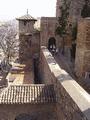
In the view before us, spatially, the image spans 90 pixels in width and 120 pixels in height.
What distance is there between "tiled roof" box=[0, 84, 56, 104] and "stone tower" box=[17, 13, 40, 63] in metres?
15.6

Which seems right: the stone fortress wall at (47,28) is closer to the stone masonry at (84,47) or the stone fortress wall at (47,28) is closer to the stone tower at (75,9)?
the stone tower at (75,9)

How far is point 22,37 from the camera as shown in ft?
94.5

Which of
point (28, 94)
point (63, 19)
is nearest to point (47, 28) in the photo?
point (63, 19)

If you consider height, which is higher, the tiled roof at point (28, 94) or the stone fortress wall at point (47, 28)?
the stone fortress wall at point (47, 28)

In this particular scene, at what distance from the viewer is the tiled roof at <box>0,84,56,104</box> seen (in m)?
12.3

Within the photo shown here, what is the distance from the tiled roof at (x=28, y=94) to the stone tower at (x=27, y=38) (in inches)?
614

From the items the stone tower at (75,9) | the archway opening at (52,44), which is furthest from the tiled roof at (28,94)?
the archway opening at (52,44)

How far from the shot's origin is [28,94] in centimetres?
1270

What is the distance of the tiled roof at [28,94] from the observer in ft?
40.3

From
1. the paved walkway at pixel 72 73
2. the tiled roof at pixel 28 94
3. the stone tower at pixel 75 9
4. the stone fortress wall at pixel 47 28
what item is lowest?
the paved walkway at pixel 72 73

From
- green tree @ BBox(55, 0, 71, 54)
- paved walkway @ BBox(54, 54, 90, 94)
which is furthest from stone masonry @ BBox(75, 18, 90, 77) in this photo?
green tree @ BBox(55, 0, 71, 54)

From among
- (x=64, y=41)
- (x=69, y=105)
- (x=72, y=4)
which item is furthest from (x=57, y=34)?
(x=69, y=105)

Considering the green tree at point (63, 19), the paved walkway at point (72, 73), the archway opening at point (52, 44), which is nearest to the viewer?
the paved walkway at point (72, 73)

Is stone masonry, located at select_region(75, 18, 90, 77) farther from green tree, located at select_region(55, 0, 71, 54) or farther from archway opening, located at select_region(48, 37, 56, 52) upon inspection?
archway opening, located at select_region(48, 37, 56, 52)
